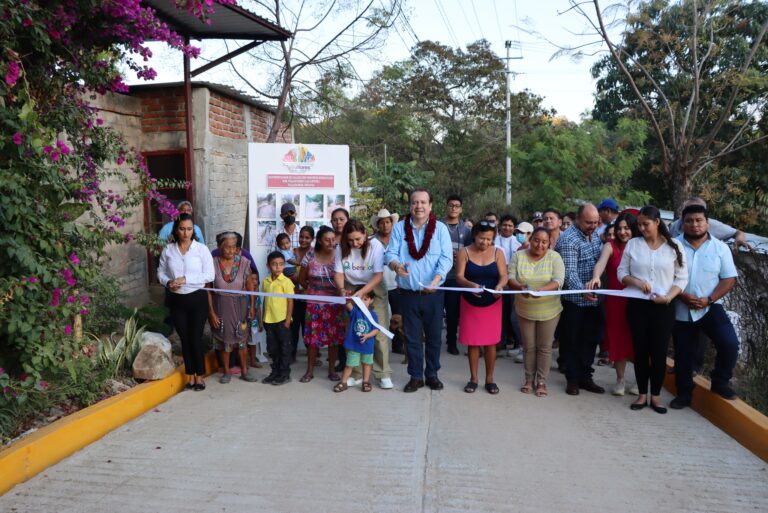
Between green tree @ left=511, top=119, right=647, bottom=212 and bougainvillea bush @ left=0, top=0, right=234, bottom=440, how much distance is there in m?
11.5

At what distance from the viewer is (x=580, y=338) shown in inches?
240

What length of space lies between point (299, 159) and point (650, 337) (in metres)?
4.75

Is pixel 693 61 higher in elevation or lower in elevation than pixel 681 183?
higher

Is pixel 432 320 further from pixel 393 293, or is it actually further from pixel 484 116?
pixel 484 116

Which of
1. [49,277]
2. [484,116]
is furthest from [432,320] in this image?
[484,116]

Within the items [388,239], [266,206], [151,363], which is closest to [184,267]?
[151,363]

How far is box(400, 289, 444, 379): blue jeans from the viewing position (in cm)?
600

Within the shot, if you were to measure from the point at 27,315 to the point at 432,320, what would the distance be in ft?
11.3

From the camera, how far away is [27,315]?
4.17 metres

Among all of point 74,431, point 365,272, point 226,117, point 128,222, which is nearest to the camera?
point 74,431

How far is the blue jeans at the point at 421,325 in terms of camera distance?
236 inches

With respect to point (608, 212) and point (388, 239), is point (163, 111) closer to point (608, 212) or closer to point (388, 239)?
point (388, 239)

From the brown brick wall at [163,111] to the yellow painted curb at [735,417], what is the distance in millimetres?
7120

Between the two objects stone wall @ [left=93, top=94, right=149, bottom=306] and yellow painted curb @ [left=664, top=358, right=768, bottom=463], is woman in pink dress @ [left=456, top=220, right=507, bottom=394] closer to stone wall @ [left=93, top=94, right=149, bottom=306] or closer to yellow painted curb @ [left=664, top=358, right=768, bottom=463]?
yellow painted curb @ [left=664, top=358, right=768, bottom=463]
